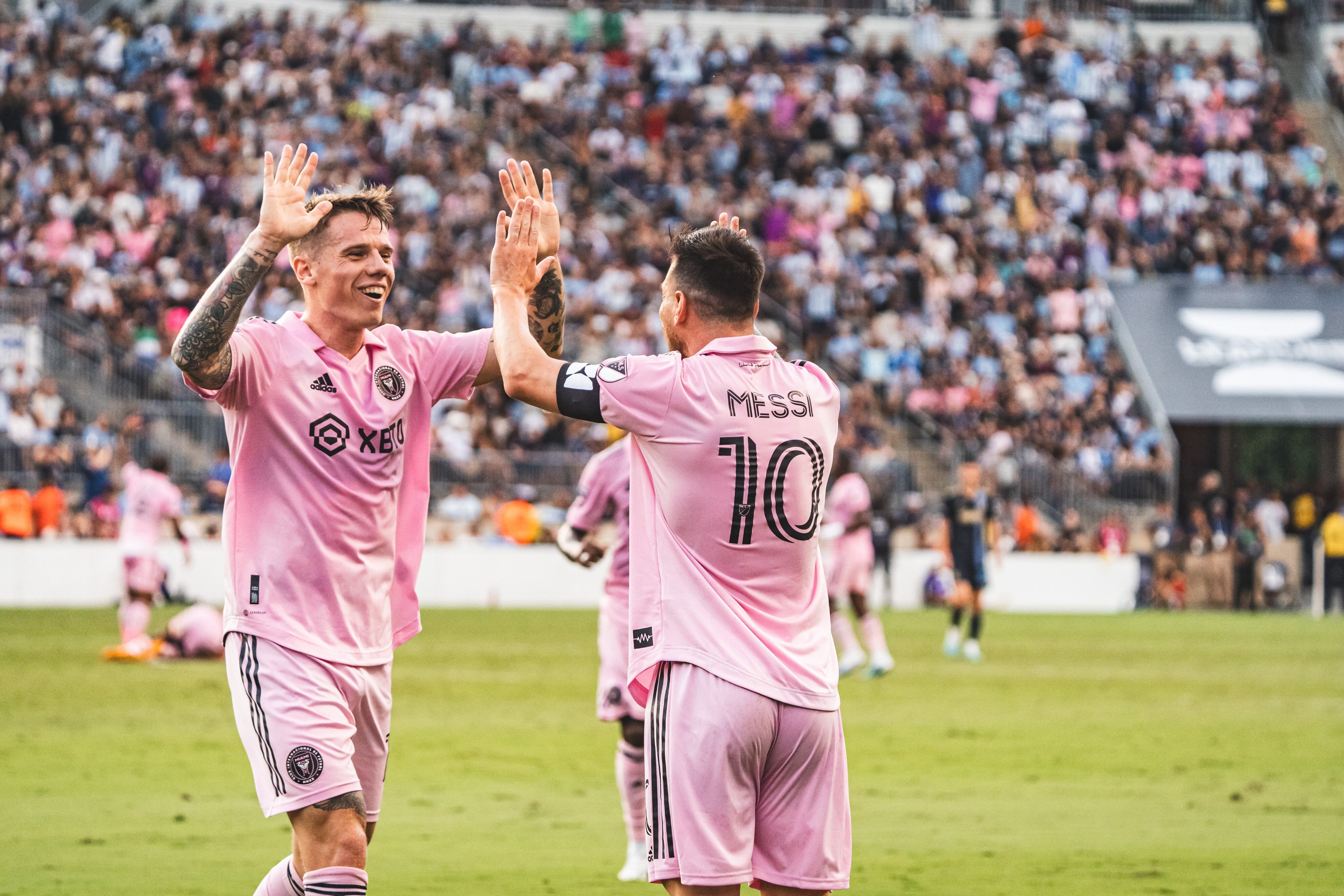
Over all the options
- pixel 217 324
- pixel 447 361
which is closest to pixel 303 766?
pixel 217 324

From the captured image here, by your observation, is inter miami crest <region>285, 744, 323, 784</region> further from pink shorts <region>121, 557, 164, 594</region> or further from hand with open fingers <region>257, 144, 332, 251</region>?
pink shorts <region>121, 557, 164, 594</region>

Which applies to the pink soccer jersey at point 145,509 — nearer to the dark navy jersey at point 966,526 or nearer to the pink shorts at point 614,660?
the dark navy jersey at point 966,526

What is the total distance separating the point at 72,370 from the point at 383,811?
19.6 m

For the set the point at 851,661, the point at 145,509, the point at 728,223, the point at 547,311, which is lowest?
the point at 851,661

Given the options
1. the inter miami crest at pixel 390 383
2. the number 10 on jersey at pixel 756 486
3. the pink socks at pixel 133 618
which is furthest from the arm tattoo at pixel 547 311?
the pink socks at pixel 133 618

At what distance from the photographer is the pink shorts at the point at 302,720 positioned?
541 centimetres

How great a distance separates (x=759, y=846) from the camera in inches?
201

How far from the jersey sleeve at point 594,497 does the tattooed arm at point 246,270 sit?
4.25 m

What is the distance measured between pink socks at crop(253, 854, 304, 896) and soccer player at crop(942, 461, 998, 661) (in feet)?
54.3

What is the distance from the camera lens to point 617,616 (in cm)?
942

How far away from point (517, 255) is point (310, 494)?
1015 mm

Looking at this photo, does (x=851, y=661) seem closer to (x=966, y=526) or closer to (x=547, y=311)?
(x=966, y=526)

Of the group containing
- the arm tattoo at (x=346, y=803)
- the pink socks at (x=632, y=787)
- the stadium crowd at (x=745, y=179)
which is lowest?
the pink socks at (x=632, y=787)

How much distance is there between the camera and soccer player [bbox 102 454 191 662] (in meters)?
18.9
